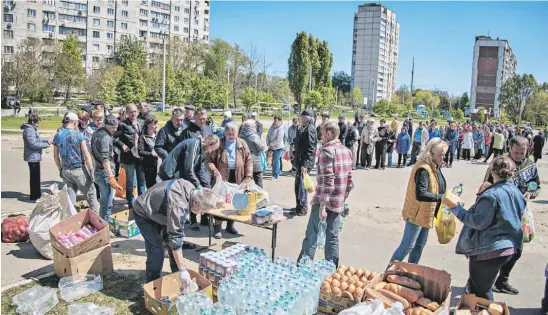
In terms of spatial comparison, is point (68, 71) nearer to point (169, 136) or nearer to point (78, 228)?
point (169, 136)

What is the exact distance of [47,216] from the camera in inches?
224

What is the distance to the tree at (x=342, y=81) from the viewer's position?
12656cm

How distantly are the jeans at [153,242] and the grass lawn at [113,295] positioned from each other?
0.31 m

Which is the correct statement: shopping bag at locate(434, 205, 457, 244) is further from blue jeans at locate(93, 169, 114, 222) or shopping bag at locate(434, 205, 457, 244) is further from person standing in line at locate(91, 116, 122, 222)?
blue jeans at locate(93, 169, 114, 222)

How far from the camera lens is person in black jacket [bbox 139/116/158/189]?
7.14 m

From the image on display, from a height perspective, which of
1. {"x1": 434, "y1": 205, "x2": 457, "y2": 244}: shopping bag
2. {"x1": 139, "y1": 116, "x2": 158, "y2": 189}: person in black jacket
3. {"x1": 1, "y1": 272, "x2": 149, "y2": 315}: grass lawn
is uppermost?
{"x1": 139, "y1": 116, "x2": 158, "y2": 189}: person in black jacket

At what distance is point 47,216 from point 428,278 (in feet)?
15.8

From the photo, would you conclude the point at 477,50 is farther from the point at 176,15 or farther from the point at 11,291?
the point at 11,291

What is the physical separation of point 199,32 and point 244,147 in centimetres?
9008

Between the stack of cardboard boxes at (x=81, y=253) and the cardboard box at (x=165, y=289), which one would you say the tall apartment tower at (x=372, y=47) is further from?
the cardboard box at (x=165, y=289)

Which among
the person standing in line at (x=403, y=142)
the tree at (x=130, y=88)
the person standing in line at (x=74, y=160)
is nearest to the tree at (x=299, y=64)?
the tree at (x=130, y=88)

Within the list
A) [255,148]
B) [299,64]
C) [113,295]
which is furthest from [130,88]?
[113,295]

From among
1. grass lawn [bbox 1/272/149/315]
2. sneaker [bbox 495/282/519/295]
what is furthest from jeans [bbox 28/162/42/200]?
sneaker [bbox 495/282/519/295]

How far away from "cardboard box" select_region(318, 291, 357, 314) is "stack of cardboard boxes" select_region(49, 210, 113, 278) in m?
2.64
